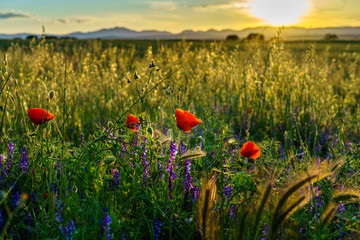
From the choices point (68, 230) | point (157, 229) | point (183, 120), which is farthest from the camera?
point (183, 120)

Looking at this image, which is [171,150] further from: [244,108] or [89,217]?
[244,108]

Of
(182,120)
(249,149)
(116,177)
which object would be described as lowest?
(116,177)

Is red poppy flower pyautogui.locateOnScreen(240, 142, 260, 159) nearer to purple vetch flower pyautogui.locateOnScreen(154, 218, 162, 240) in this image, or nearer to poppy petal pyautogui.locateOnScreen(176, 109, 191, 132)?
poppy petal pyautogui.locateOnScreen(176, 109, 191, 132)

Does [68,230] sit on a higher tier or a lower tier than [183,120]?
lower

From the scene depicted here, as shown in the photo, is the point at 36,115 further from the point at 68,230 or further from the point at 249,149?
the point at 249,149

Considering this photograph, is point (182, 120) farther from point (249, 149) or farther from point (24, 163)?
point (24, 163)

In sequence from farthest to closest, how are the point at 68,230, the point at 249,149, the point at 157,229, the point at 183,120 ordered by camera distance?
1. the point at 249,149
2. the point at 183,120
3. the point at 157,229
4. the point at 68,230

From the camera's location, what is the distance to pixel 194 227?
1439 millimetres

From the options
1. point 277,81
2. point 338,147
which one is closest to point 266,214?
point 338,147

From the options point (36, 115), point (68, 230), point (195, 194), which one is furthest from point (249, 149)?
point (36, 115)

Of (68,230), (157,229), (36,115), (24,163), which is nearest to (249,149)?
(157,229)

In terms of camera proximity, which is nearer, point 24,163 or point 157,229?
point 157,229

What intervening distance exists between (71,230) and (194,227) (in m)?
0.54

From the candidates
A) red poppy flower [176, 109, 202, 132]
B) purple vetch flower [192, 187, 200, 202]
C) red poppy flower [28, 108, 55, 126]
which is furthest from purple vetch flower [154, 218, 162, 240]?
red poppy flower [28, 108, 55, 126]
